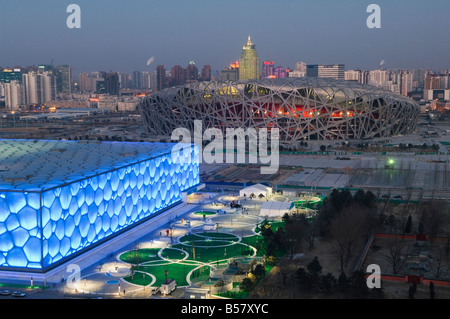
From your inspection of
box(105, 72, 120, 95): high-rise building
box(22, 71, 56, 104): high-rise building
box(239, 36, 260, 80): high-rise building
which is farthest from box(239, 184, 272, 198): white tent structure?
box(105, 72, 120, 95): high-rise building

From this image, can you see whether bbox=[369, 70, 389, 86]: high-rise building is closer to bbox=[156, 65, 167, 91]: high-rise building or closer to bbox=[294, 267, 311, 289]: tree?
bbox=[156, 65, 167, 91]: high-rise building

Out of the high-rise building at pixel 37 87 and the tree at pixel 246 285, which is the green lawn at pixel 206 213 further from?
the high-rise building at pixel 37 87

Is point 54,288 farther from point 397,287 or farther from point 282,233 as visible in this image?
point 397,287

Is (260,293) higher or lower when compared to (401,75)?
lower

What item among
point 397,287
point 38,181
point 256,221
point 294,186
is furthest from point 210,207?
point 397,287

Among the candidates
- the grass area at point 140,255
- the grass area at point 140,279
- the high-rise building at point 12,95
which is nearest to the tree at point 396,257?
the grass area at point 140,279

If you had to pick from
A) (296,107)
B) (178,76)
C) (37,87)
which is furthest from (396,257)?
(178,76)

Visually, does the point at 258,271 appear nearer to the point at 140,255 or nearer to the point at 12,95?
the point at 140,255
